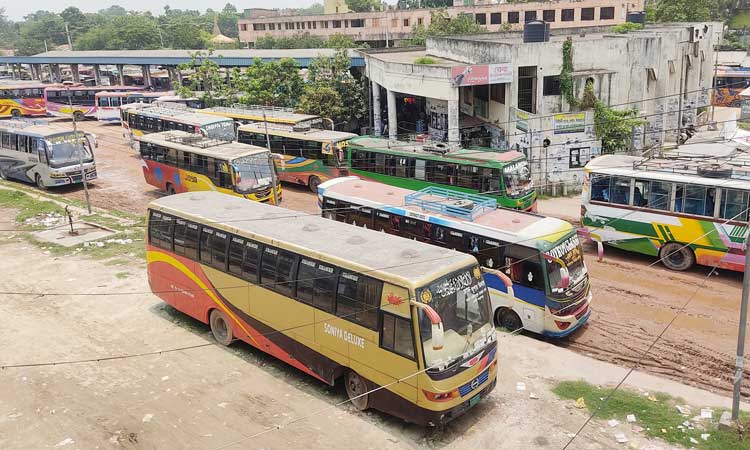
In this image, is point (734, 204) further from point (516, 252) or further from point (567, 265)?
point (516, 252)

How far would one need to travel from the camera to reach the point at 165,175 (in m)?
26.3

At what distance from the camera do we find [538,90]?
29.8 m

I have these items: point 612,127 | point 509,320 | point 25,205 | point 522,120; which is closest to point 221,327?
point 509,320

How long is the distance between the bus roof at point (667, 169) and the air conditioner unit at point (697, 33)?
2492 centimetres

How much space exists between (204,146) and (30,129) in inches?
416

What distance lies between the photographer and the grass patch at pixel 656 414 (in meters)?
9.84

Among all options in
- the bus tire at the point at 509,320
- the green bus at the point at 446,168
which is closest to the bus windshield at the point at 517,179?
the green bus at the point at 446,168

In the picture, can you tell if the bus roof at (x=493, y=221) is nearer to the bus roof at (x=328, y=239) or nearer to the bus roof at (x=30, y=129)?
the bus roof at (x=328, y=239)

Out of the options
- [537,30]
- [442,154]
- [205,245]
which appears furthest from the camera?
[537,30]

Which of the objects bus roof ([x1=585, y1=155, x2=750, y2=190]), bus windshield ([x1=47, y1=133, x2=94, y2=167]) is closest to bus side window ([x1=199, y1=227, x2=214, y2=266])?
bus roof ([x1=585, y1=155, x2=750, y2=190])

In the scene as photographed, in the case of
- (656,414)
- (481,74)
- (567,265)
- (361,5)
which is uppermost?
(361,5)

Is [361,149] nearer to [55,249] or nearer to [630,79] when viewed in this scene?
[55,249]

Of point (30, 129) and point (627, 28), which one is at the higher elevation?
point (627, 28)

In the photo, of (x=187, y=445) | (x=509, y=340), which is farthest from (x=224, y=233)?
(x=509, y=340)
